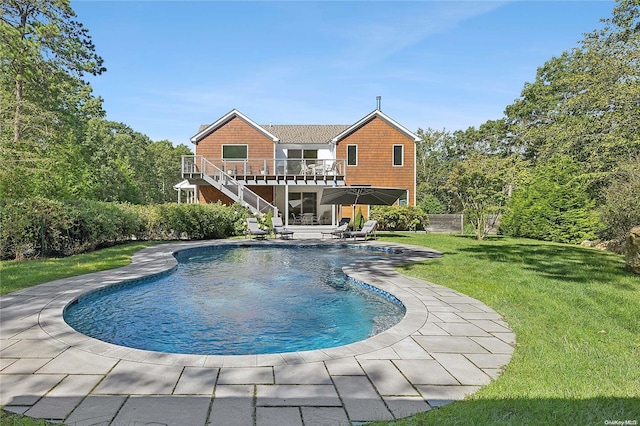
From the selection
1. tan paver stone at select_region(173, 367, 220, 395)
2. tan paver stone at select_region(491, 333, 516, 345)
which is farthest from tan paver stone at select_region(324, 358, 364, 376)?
tan paver stone at select_region(491, 333, 516, 345)

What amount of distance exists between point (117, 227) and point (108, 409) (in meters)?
12.0

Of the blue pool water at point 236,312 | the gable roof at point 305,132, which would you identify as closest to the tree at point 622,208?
the blue pool water at point 236,312

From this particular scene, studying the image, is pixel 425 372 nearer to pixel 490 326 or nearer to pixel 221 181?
pixel 490 326

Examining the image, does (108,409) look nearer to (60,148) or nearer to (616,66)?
(60,148)

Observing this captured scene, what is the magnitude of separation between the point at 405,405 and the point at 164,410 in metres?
1.70

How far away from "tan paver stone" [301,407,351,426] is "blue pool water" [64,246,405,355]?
2.15 m

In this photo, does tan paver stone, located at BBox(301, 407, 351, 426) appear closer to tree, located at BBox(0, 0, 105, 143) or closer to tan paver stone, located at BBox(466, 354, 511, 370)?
tan paver stone, located at BBox(466, 354, 511, 370)

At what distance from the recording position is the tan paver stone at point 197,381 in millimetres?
2803

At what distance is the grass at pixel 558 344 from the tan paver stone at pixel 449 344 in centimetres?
41

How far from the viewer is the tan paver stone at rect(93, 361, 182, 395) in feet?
9.22

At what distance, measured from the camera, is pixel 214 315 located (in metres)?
5.98

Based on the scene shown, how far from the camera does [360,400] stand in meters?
2.70

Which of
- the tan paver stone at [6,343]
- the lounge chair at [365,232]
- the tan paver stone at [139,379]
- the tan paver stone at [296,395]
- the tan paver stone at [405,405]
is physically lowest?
the tan paver stone at [405,405]

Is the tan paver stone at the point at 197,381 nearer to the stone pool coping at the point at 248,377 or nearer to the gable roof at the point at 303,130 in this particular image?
the stone pool coping at the point at 248,377
